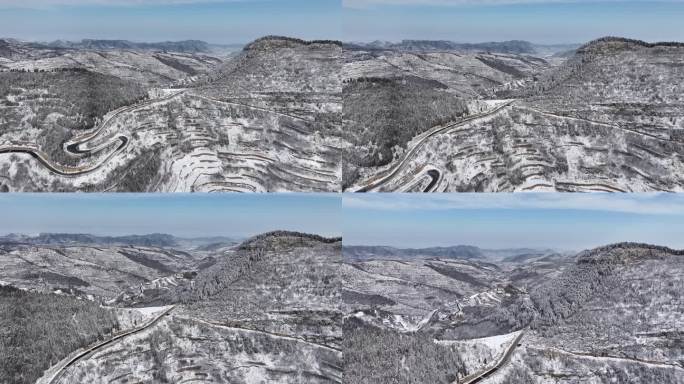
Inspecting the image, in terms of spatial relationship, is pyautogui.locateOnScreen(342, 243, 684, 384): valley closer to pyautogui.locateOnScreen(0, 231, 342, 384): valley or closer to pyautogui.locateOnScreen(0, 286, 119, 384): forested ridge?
pyautogui.locateOnScreen(0, 231, 342, 384): valley

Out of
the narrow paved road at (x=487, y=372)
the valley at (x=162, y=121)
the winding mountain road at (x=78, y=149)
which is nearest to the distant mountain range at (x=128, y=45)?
the valley at (x=162, y=121)

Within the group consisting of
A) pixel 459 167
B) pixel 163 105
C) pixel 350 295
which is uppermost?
pixel 163 105

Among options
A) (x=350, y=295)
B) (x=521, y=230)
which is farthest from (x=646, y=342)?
(x=350, y=295)

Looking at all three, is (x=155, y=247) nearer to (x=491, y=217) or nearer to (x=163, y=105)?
(x=163, y=105)

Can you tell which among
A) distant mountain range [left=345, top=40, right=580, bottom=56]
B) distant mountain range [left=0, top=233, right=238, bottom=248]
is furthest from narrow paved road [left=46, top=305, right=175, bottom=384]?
distant mountain range [left=345, top=40, right=580, bottom=56]

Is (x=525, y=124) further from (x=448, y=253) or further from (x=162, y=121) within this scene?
(x=162, y=121)

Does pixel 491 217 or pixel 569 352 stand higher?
pixel 491 217
